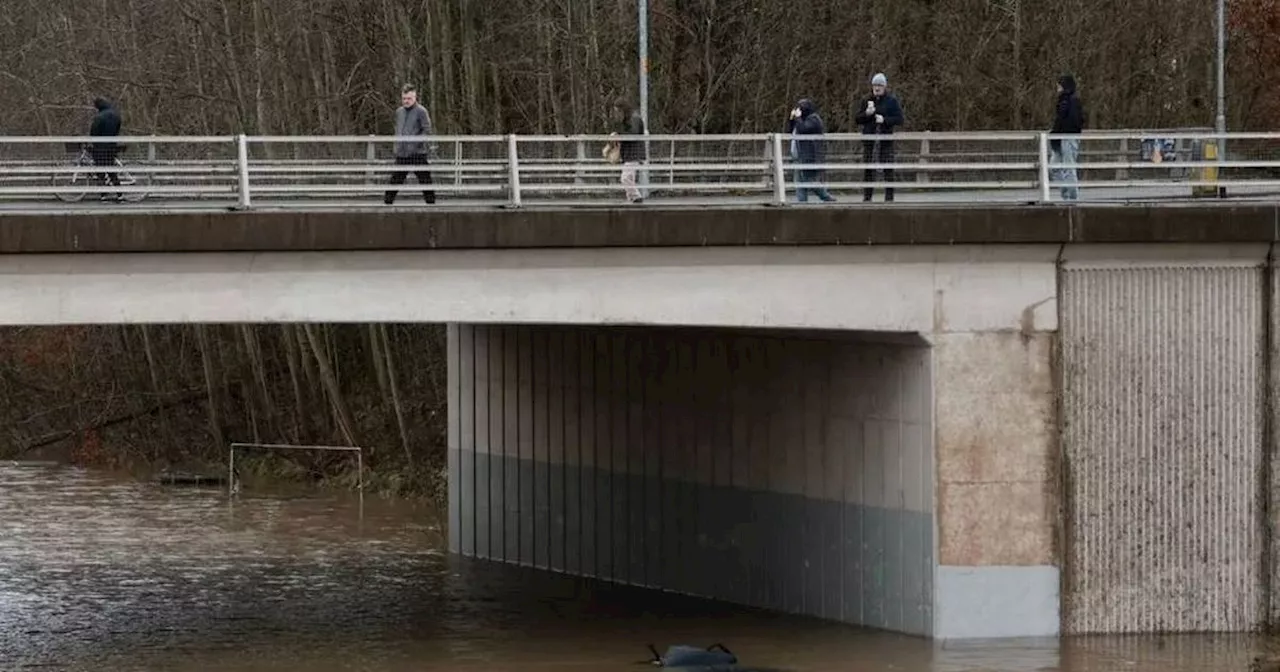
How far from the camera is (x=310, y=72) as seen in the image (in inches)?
1764

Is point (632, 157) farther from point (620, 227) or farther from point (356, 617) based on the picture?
point (356, 617)

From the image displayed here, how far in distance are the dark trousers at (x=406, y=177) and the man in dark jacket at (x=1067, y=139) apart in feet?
19.9

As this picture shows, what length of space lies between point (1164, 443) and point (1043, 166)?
2868 mm

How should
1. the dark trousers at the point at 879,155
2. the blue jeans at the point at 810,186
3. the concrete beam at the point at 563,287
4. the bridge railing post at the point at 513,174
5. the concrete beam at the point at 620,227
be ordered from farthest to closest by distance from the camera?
1. the dark trousers at the point at 879,155
2. the blue jeans at the point at 810,186
3. the bridge railing post at the point at 513,174
4. the concrete beam at the point at 563,287
5. the concrete beam at the point at 620,227

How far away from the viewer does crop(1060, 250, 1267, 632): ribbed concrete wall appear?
2472cm

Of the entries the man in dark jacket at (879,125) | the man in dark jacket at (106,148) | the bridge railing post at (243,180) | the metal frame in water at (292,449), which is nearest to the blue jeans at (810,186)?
the man in dark jacket at (879,125)

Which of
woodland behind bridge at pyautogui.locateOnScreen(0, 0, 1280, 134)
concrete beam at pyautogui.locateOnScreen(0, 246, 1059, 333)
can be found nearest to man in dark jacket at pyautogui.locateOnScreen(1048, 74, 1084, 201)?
concrete beam at pyautogui.locateOnScreen(0, 246, 1059, 333)

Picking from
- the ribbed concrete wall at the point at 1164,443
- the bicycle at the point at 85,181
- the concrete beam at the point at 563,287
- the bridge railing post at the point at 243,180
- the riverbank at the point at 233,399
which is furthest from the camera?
the riverbank at the point at 233,399

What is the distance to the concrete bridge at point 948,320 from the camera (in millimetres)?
23344

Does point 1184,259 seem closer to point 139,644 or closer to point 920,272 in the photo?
Result: point 920,272

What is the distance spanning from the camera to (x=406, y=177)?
2627 centimetres

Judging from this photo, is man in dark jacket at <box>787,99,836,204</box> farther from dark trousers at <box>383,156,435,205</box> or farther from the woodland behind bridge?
the woodland behind bridge

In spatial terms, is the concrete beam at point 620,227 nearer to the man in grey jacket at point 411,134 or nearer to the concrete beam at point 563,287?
the concrete beam at point 563,287

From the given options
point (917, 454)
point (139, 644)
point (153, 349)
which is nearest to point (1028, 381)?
point (917, 454)
